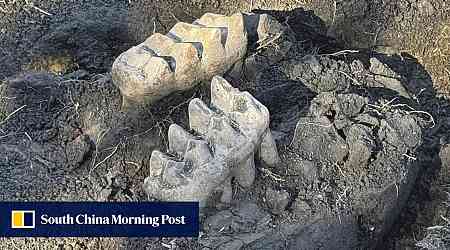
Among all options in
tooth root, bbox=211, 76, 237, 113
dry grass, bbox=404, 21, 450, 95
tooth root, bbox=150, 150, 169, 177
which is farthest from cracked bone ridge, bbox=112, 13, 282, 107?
dry grass, bbox=404, 21, 450, 95

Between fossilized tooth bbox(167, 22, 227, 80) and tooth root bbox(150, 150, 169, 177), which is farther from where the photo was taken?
fossilized tooth bbox(167, 22, 227, 80)

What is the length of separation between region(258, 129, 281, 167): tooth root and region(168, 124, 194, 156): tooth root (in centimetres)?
29

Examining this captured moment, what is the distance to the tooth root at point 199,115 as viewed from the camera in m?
2.89

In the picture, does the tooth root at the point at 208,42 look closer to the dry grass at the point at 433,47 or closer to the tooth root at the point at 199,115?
the tooth root at the point at 199,115

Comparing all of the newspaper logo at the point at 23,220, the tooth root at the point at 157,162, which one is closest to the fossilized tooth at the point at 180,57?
the tooth root at the point at 157,162

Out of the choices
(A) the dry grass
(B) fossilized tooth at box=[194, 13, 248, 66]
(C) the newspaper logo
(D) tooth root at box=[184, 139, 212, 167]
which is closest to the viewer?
(D) tooth root at box=[184, 139, 212, 167]

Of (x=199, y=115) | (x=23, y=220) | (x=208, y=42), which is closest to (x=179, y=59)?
(x=208, y=42)

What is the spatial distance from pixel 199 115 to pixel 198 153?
7.3 inches

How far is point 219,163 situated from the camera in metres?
2.80

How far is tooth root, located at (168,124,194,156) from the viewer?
286 cm

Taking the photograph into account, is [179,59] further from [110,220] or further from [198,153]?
[110,220]

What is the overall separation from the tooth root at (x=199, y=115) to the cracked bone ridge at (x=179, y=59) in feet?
0.59

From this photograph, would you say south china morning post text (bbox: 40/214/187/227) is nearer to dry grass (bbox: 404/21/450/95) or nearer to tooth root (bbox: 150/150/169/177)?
tooth root (bbox: 150/150/169/177)

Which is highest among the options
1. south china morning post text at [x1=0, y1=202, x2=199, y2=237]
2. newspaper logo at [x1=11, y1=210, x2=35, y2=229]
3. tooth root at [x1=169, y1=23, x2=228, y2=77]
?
tooth root at [x1=169, y1=23, x2=228, y2=77]
